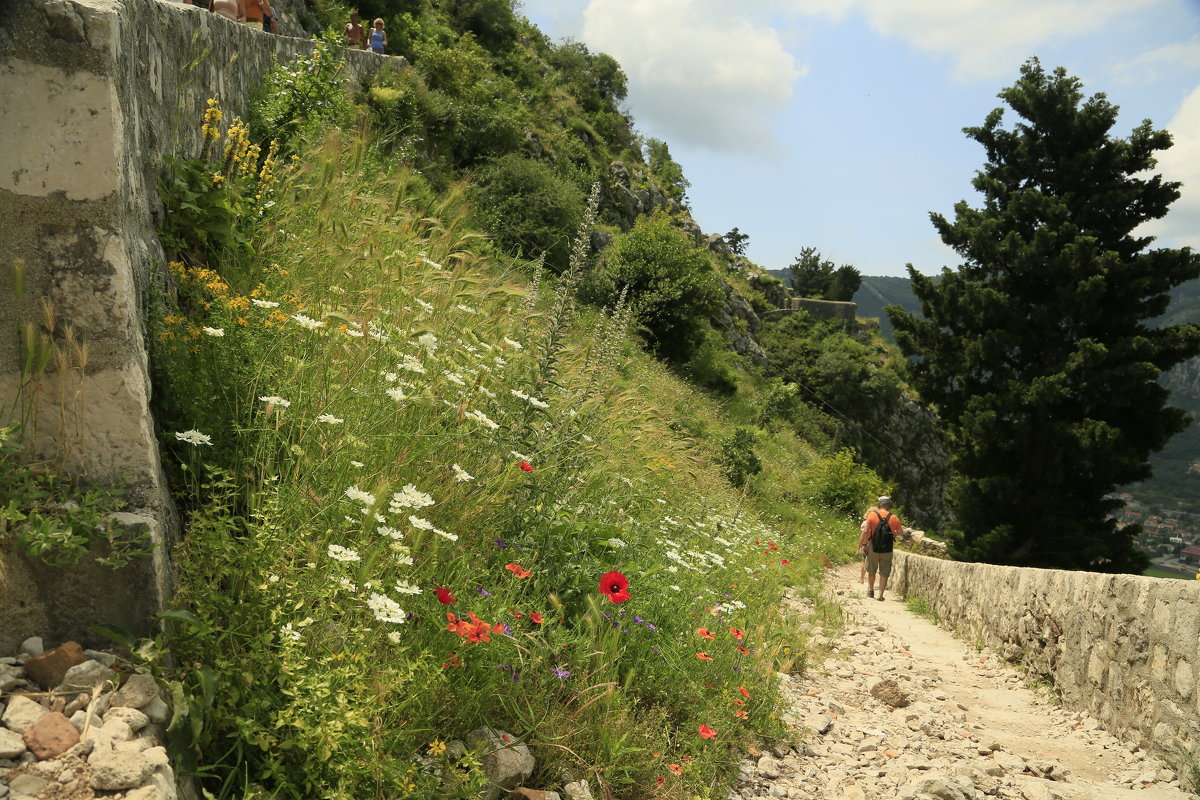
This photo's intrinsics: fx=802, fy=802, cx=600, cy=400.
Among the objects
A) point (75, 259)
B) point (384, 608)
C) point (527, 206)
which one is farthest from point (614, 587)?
point (527, 206)

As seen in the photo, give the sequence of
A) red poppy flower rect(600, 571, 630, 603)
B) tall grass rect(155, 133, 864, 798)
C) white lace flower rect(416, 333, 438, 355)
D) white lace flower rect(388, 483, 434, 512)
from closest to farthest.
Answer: tall grass rect(155, 133, 864, 798) < white lace flower rect(388, 483, 434, 512) < red poppy flower rect(600, 571, 630, 603) < white lace flower rect(416, 333, 438, 355)

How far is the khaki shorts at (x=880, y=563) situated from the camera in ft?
39.5

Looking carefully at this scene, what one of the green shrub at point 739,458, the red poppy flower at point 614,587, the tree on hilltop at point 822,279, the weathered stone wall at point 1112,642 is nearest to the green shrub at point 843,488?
the green shrub at point 739,458

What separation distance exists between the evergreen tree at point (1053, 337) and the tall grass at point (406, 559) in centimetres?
1544

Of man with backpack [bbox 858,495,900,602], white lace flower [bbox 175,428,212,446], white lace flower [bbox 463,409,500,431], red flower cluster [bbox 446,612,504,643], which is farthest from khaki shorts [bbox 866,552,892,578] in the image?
white lace flower [bbox 175,428,212,446]

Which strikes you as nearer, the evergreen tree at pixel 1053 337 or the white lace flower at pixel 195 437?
the white lace flower at pixel 195 437

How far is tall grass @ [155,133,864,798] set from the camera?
7.52 feet

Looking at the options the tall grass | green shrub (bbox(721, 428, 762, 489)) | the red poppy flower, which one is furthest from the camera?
green shrub (bbox(721, 428, 762, 489))

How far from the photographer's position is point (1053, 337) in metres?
19.5

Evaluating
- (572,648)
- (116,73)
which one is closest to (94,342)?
(116,73)

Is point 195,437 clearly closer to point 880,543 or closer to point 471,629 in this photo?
point 471,629

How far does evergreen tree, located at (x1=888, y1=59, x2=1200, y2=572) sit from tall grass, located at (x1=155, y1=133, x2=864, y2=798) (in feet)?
50.7

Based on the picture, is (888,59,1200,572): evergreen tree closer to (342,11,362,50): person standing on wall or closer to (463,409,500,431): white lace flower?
(342,11,362,50): person standing on wall

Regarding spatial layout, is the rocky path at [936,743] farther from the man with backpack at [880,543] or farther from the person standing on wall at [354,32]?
Result: the person standing on wall at [354,32]
